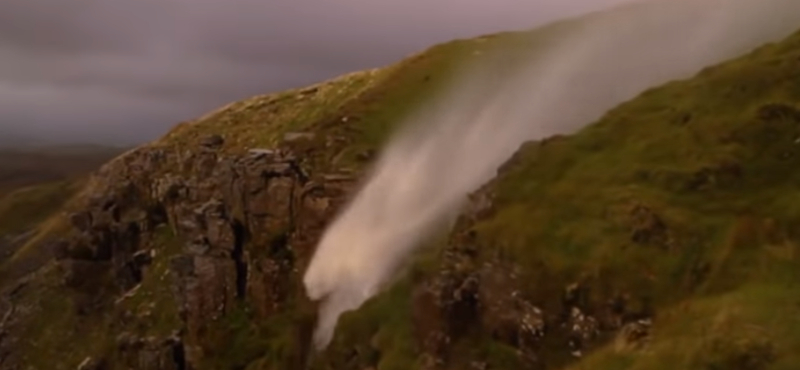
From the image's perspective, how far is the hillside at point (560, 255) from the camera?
186 feet

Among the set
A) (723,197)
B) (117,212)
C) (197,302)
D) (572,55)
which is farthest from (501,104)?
(117,212)

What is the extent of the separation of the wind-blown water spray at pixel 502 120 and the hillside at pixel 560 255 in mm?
4874

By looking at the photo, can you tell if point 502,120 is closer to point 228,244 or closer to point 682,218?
point 228,244

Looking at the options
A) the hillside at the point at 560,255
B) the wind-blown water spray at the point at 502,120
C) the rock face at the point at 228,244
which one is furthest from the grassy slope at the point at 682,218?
the rock face at the point at 228,244

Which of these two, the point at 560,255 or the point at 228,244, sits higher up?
the point at 560,255

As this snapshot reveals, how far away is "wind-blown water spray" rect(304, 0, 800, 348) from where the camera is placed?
101000 millimetres

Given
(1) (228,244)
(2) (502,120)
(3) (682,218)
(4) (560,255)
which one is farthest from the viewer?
(1) (228,244)

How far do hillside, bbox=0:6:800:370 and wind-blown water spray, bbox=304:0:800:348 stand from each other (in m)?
4.87

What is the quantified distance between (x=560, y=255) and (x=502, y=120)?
58023 mm

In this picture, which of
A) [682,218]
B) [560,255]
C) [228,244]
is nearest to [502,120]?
[228,244]

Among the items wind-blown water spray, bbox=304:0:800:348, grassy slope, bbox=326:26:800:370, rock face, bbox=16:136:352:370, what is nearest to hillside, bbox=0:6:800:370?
grassy slope, bbox=326:26:800:370

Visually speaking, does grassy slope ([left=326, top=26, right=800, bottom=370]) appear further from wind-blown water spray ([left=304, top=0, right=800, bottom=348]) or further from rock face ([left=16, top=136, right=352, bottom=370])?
rock face ([left=16, top=136, right=352, bottom=370])

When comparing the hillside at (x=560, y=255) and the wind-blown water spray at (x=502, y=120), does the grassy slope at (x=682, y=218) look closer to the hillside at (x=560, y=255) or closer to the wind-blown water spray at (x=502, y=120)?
the hillside at (x=560, y=255)

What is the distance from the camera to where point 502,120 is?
123m
